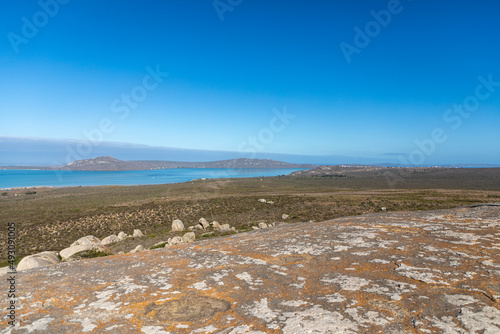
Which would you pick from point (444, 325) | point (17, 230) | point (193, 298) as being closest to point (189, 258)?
point (193, 298)

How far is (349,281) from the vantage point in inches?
168

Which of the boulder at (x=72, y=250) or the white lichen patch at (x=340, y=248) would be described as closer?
the white lichen patch at (x=340, y=248)

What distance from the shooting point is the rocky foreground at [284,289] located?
122 inches

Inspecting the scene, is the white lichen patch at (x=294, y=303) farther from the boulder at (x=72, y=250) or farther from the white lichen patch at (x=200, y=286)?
the boulder at (x=72, y=250)

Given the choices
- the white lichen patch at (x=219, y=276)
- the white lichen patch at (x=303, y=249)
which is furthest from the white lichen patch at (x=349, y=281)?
the white lichen patch at (x=219, y=276)

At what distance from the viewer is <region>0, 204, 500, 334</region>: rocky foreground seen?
3.11m

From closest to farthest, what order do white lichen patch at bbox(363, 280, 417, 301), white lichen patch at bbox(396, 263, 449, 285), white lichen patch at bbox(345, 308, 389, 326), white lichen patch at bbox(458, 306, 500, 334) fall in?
white lichen patch at bbox(458, 306, 500, 334) → white lichen patch at bbox(345, 308, 389, 326) → white lichen patch at bbox(363, 280, 417, 301) → white lichen patch at bbox(396, 263, 449, 285)

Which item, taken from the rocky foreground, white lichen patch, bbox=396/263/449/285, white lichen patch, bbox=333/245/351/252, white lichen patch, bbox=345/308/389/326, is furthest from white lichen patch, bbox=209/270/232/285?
white lichen patch, bbox=396/263/449/285

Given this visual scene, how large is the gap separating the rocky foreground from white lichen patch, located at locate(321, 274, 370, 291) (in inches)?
0.7

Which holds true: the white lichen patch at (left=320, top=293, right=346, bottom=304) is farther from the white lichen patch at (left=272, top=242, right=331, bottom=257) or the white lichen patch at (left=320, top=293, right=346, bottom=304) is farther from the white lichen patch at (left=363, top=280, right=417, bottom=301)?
the white lichen patch at (left=272, top=242, right=331, bottom=257)

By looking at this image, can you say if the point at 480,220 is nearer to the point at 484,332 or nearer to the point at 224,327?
the point at 484,332

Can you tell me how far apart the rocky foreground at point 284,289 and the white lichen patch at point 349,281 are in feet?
0.06

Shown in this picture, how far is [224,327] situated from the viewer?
121 inches

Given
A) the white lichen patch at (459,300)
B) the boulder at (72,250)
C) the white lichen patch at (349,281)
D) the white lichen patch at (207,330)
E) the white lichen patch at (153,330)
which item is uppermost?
the white lichen patch at (459,300)
